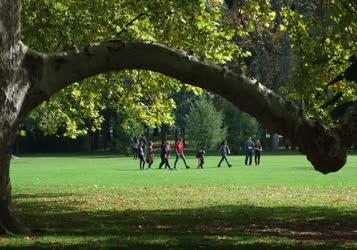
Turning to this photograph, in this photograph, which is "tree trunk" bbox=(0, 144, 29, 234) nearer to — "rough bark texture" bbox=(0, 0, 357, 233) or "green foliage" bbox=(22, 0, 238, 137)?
"rough bark texture" bbox=(0, 0, 357, 233)

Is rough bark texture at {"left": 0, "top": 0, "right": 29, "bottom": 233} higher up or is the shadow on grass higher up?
rough bark texture at {"left": 0, "top": 0, "right": 29, "bottom": 233}

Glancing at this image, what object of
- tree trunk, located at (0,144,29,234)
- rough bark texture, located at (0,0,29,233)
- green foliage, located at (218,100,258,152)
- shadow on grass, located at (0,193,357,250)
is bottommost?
shadow on grass, located at (0,193,357,250)

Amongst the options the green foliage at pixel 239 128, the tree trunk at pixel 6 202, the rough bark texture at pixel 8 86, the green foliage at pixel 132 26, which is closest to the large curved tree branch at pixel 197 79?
the rough bark texture at pixel 8 86

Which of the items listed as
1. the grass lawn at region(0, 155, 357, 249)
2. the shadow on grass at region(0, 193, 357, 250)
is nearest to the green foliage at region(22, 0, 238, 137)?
the grass lawn at region(0, 155, 357, 249)

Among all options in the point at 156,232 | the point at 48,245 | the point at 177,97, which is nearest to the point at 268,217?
the point at 156,232

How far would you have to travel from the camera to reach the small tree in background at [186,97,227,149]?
71.2 m

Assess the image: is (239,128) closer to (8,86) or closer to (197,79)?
(197,79)

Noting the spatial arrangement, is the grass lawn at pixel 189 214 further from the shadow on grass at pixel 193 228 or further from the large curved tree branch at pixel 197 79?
the large curved tree branch at pixel 197 79

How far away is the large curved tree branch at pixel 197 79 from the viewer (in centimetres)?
1094

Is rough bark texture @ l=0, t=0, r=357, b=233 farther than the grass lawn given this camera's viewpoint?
Yes

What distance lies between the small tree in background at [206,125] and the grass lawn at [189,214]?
139 feet

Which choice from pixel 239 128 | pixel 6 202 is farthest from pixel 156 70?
pixel 239 128

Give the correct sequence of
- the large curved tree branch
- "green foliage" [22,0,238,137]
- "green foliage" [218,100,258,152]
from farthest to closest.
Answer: "green foliage" [218,100,258,152], "green foliage" [22,0,238,137], the large curved tree branch

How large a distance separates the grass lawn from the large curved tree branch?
5.24 ft
